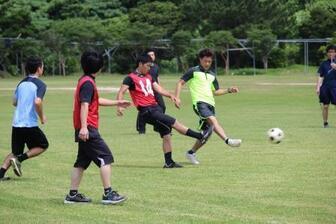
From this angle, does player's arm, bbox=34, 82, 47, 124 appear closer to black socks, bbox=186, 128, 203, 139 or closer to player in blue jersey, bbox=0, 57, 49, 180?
player in blue jersey, bbox=0, 57, 49, 180

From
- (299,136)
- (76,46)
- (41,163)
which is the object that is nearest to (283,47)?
(76,46)

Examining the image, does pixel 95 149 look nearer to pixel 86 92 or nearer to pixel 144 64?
pixel 86 92

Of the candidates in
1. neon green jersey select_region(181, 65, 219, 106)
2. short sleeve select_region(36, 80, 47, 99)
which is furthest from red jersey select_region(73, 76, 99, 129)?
neon green jersey select_region(181, 65, 219, 106)

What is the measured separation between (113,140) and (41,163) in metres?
4.20

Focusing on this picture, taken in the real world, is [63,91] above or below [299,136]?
below

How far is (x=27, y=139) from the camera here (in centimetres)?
1120

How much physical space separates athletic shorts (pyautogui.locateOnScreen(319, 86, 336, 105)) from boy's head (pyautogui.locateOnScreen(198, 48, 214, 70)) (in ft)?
23.3

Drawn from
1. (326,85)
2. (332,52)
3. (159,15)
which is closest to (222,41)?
(159,15)

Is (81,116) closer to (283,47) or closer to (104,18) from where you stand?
(283,47)

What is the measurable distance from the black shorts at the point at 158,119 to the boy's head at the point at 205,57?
1100mm

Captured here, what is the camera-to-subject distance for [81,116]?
906 centimetres

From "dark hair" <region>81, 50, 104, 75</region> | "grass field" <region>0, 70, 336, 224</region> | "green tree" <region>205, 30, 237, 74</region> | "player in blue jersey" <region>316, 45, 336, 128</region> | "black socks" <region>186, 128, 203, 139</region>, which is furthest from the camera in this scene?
"green tree" <region>205, 30, 237, 74</region>

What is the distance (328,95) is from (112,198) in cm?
1165

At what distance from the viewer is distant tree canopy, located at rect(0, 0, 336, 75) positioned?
70812 millimetres
